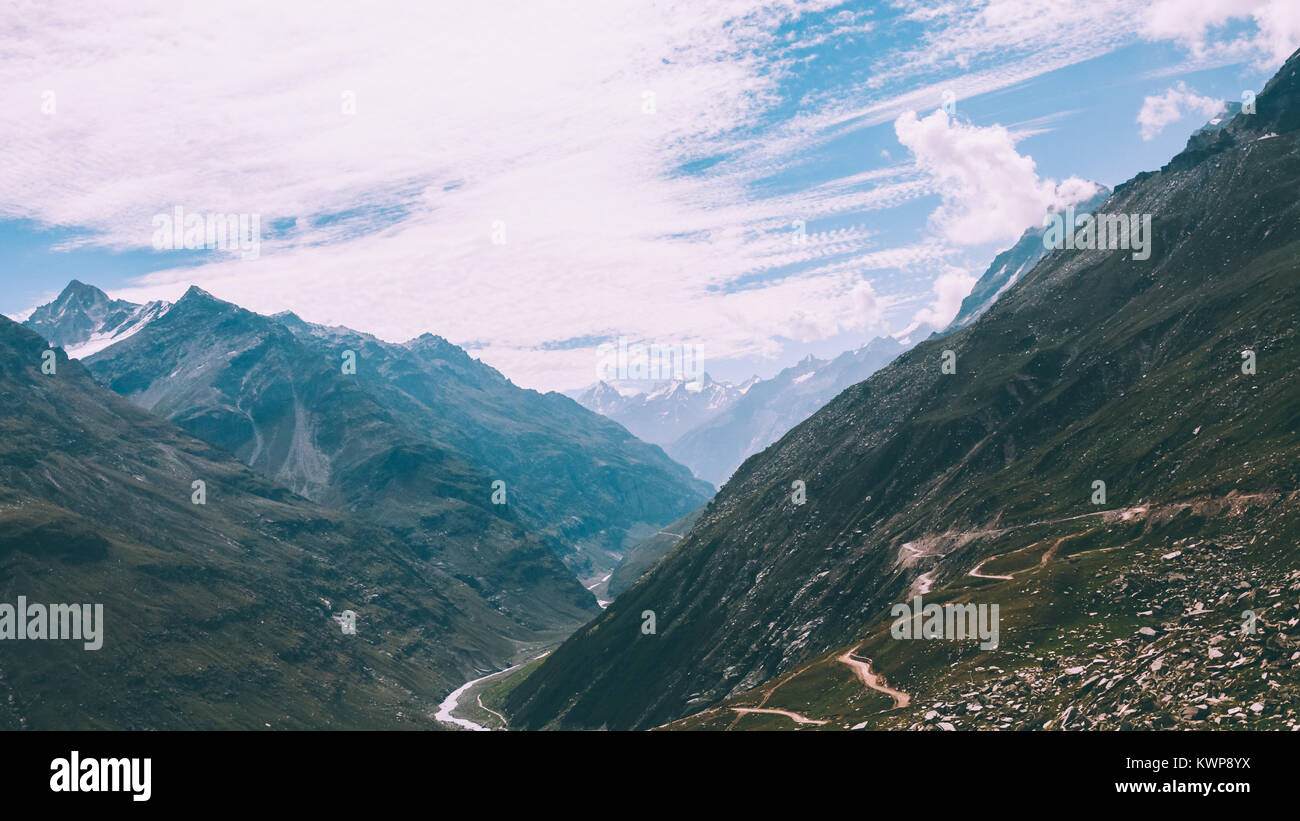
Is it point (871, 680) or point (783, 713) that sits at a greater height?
point (871, 680)

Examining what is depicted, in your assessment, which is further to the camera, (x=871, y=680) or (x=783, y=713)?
(x=783, y=713)

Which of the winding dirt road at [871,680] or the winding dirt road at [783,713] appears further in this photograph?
the winding dirt road at [783,713]

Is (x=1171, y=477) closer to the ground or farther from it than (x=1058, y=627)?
farther from it

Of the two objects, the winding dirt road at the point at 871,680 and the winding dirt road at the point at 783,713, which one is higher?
the winding dirt road at the point at 871,680

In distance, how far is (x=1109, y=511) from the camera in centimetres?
19288

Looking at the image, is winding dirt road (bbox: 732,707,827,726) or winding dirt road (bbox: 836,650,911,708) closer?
winding dirt road (bbox: 836,650,911,708)

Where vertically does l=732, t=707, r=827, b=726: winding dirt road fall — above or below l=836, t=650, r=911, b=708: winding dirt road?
below
